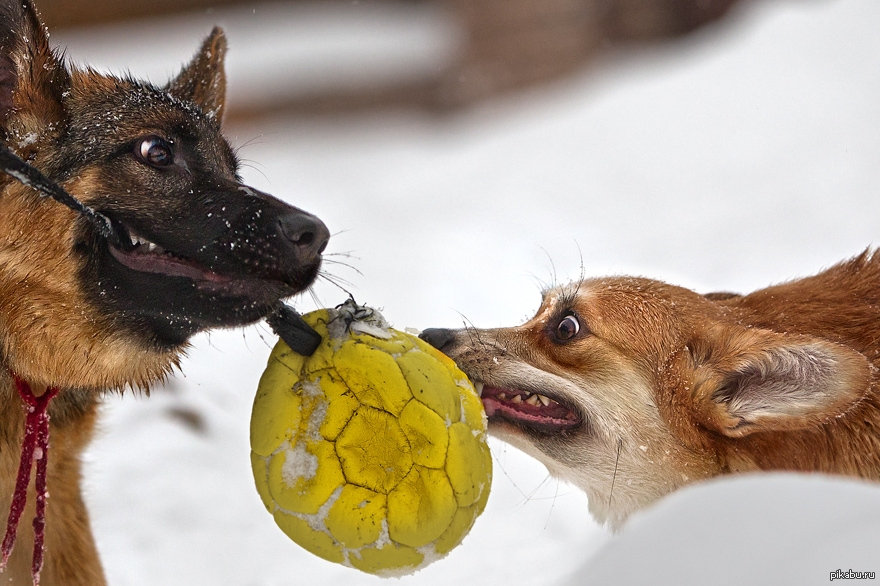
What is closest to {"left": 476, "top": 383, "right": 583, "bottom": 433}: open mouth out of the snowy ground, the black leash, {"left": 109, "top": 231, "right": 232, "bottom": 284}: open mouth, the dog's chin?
the dog's chin

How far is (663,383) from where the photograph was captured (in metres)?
2.90

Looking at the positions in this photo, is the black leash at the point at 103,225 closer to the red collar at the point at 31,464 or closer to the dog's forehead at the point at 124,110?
the dog's forehead at the point at 124,110

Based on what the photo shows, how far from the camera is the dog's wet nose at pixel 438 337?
2996 millimetres

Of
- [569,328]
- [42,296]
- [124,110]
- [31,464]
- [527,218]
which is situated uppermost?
[527,218]

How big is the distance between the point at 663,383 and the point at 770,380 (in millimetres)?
381

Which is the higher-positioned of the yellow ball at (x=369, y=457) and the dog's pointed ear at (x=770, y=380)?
the dog's pointed ear at (x=770, y=380)

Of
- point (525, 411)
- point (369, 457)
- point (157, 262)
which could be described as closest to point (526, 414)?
point (525, 411)

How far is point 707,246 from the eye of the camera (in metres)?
5.63

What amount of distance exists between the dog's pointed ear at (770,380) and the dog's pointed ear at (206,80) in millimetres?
2103

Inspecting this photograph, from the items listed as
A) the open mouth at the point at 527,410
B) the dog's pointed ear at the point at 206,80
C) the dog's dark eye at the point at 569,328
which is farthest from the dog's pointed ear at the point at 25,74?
the dog's dark eye at the point at 569,328

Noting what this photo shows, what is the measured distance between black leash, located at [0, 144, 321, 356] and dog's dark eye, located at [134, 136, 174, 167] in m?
0.27

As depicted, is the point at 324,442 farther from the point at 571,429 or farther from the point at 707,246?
the point at 707,246

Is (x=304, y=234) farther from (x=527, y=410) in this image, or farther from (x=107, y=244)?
(x=527, y=410)

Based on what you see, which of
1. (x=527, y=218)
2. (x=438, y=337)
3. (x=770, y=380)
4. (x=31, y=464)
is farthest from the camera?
(x=527, y=218)
